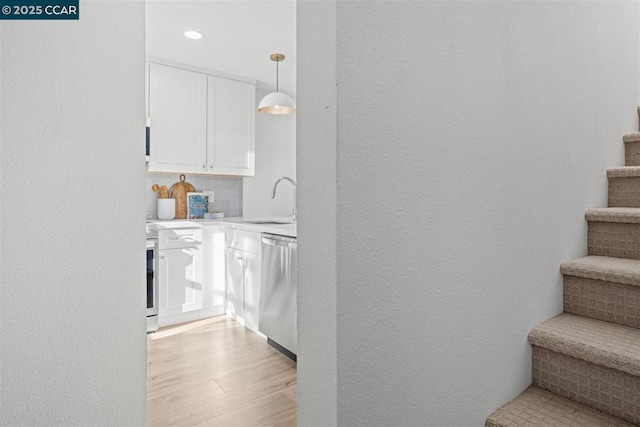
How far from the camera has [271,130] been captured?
4.66m

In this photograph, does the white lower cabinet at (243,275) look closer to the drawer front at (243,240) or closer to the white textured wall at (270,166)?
the drawer front at (243,240)

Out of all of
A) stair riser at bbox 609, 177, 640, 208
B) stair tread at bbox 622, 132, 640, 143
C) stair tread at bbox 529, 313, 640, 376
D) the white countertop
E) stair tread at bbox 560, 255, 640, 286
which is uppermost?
stair tread at bbox 622, 132, 640, 143

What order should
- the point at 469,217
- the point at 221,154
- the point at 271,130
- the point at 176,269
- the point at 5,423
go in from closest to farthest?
1. the point at 469,217
2. the point at 5,423
3. the point at 176,269
4. the point at 221,154
5. the point at 271,130

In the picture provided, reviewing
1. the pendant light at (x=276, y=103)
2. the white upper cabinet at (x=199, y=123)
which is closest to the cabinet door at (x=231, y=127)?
the white upper cabinet at (x=199, y=123)

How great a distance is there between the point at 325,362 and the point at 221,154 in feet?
11.7

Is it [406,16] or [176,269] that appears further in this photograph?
[176,269]

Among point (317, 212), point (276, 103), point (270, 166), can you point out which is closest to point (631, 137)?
point (317, 212)

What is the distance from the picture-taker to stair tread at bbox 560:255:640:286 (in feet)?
3.82

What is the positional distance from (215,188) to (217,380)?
2401mm

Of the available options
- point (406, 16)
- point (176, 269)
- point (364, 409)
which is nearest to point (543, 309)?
point (364, 409)

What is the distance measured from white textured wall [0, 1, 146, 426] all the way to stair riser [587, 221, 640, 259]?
5.96 ft

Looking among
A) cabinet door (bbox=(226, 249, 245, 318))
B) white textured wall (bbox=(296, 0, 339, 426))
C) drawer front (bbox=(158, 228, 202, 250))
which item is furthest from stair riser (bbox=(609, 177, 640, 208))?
drawer front (bbox=(158, 228, 202, 250))

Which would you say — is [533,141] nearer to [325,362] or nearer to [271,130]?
[325,362]

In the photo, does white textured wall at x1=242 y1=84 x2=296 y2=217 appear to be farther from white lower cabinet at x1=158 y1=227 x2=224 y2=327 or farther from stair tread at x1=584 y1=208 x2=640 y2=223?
stair tread at x1=584 y1=208 x2=640 y2=223
